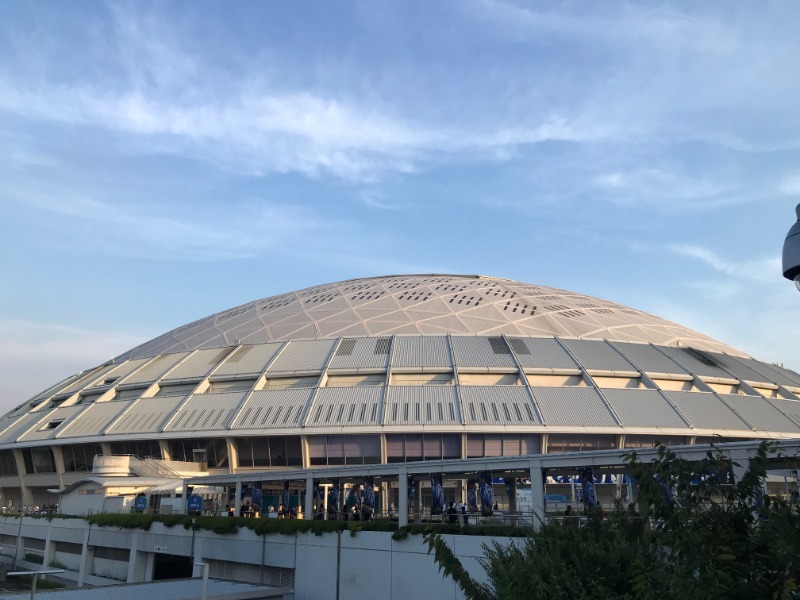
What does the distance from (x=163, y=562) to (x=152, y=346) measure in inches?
1134

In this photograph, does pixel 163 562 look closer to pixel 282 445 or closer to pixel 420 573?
pixel 282 445

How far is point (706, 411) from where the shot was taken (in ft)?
126

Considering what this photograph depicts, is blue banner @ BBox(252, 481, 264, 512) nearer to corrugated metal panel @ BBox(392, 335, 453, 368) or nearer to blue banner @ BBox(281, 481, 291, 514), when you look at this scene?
blue banner @ BBox(281, 481, 291, 514)

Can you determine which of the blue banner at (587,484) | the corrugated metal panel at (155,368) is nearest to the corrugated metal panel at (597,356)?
the blue banner at (587,484)

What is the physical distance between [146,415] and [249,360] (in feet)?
25.7

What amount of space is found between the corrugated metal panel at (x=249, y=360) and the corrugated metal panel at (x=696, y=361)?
1139 inches

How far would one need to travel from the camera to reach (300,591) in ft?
84.1

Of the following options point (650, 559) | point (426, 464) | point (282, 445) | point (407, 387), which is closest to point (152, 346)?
point (282, 445)

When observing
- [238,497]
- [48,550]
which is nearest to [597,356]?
[238,497]

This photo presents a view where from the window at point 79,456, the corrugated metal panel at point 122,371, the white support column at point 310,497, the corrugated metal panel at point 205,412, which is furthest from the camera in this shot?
the corrugated metal panel at point 122,371

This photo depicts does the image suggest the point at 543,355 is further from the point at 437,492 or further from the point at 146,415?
the point at 146,415

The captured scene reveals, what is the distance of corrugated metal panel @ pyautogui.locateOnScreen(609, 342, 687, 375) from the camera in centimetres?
4262

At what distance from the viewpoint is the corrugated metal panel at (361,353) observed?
138 ft

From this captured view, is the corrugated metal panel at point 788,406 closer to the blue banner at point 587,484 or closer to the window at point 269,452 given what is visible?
the blue banner at point 587,484
